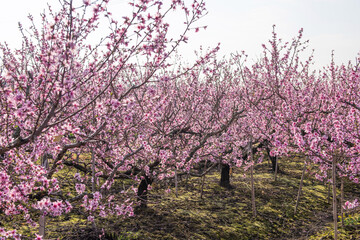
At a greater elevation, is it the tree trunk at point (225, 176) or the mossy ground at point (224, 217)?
the tree trunk at point (225, 176)

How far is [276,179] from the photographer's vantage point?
1316 cm

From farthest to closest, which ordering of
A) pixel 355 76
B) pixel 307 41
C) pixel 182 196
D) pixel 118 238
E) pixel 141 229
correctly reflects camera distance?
1. pixel 182 196
2. pixel 307 41
3. pixel 141 229
4. pixel 118 238
5. pixel 355 76

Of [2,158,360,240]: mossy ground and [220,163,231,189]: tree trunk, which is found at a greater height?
[220,163,231,189]: tree trunk

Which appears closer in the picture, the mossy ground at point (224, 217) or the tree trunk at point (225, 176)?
the mossy ground at point (224, 217)

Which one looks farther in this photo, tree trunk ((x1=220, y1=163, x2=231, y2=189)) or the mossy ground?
tree trunk ((x1=220, y1=163, x2=231, y2=189))

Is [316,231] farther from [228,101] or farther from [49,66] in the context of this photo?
[49,66]

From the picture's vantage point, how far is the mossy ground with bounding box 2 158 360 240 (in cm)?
720

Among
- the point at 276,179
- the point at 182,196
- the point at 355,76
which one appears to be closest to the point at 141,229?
the point at 182,196

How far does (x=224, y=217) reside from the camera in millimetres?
8805

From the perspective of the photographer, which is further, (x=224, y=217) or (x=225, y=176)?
(x=225, y=176)

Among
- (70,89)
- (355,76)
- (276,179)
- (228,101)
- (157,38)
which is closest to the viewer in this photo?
(70,89)

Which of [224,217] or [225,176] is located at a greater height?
[225,176]

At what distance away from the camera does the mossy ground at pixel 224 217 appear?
720 centimetres

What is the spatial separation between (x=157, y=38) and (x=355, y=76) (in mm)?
4146
